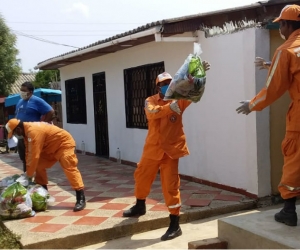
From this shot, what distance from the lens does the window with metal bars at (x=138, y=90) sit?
7.97m

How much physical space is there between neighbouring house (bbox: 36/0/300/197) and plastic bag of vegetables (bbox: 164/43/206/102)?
1.62 m

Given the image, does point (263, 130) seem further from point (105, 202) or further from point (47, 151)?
point (47, 151)

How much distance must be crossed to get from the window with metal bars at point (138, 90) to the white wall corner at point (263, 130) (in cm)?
255

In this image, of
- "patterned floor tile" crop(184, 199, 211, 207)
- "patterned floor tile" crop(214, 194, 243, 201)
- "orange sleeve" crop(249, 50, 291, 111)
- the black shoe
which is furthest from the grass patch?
"orange sleeve" crop(249, 50, 291, 111)

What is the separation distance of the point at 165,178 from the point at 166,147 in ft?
1.02

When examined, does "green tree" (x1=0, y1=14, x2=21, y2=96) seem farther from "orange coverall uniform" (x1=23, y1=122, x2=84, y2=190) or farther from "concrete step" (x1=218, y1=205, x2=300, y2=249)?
"concrete step" (x1=218, y1=205, x2=300, y2=249)

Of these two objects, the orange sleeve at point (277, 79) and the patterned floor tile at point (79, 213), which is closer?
the orange sleeve at point (277, 79)

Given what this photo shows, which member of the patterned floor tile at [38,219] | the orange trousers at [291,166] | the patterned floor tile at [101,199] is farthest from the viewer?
the patterned floor tile at [101,199]

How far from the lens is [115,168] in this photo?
856 centimetres

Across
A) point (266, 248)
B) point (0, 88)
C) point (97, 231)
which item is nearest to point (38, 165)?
point (97, 231)

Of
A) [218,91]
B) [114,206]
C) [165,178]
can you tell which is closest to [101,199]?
[114,206]

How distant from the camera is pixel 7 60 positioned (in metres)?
20.8

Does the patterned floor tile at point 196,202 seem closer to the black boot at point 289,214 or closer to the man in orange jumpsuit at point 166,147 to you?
the man in orange jumpsuit at point 166,147

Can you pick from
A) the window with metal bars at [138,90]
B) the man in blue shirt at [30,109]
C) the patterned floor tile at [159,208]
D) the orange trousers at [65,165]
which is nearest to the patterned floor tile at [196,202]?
the patterned floor tile at [159,208]
